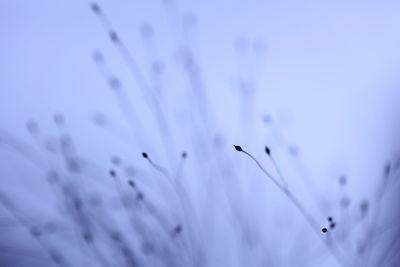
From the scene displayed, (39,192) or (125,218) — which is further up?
(39,192)

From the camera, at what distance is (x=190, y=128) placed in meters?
0.96

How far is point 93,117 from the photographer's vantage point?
37.7 inches

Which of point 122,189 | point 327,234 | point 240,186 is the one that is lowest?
point 327,234

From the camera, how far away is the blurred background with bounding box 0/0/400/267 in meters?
0.94

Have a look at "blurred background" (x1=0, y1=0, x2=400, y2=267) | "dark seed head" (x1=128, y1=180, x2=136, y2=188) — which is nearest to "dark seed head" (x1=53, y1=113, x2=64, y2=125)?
"blurred background" (x1=0, y1=0, x2=400, y2=267)

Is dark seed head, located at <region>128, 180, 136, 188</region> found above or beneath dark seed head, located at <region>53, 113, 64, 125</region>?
Result: beneath

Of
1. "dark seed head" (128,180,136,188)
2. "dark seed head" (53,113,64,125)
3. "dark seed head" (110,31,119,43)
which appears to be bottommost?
"dark seed head" (128,180,136,188)

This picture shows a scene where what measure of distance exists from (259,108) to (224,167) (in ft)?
0.69

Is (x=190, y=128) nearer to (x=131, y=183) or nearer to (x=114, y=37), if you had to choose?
(x=131, y=183)

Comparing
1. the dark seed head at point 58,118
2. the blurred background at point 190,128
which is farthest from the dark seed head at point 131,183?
the dark seed head at point 58,118

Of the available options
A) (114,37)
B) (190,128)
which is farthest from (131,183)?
(114,37)

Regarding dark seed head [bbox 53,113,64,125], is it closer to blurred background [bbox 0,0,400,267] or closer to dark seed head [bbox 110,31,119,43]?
blurred background [bbox 0,0,400,267]

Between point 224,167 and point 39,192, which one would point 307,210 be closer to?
point 224,167

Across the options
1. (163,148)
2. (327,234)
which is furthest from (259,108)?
(327,234)
